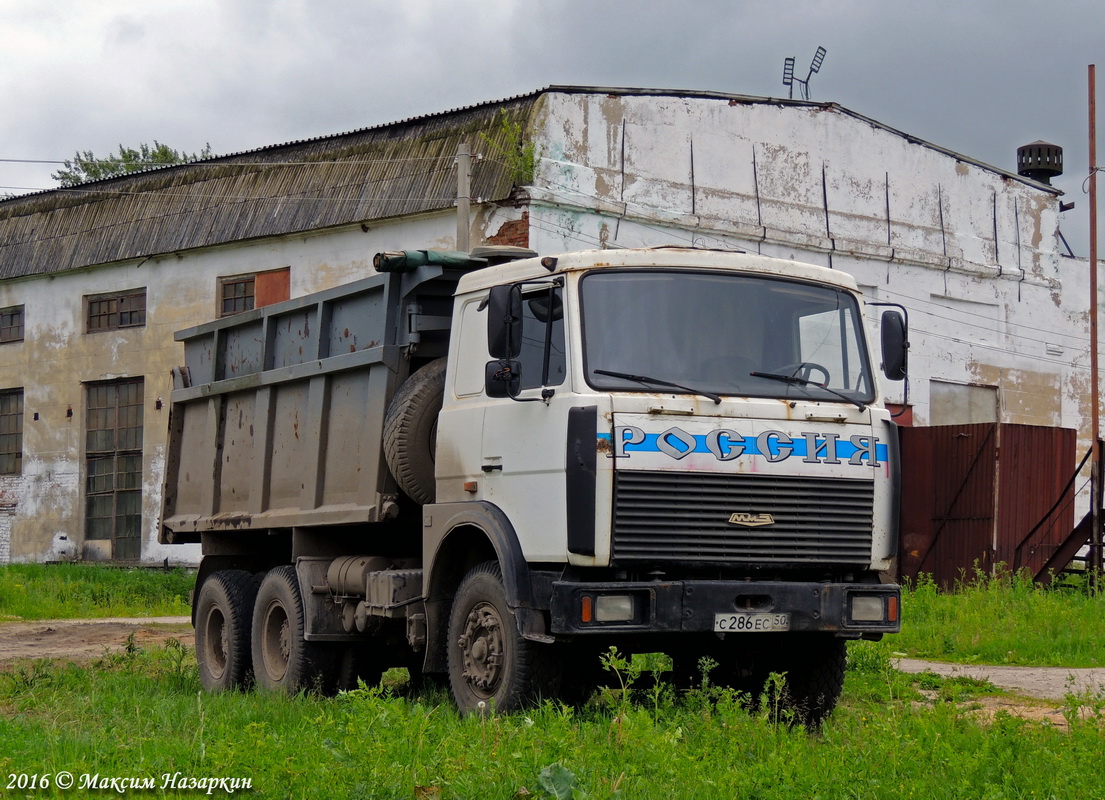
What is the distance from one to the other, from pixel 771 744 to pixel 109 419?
22.0m

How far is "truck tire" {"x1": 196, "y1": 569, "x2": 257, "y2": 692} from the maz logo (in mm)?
4964

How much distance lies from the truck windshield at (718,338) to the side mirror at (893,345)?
0.69 feet

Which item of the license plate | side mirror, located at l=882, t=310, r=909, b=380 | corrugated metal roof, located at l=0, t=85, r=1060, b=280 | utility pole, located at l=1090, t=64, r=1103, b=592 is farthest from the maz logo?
corrugated metal roof, located at l=0, t=85, r=1060, b=280

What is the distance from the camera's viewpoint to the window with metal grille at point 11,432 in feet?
90.2

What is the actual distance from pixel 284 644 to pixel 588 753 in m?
4.45

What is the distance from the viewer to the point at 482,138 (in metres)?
21.3

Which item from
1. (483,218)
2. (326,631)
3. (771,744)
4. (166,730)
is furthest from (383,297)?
(483,218)

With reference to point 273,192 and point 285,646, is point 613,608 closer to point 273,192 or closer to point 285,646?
point 285,646

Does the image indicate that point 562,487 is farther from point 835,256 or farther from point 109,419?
point 109,419

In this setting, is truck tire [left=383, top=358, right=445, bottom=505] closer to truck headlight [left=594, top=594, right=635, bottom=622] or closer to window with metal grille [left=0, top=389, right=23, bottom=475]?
truck headlight [left=594, top=594, right=635, bottom=622]

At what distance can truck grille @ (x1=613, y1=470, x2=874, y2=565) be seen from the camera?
7000mm

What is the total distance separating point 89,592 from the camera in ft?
71.9

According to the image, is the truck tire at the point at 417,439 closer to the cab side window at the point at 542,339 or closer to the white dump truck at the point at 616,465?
the white dump truck at the point at 616,465

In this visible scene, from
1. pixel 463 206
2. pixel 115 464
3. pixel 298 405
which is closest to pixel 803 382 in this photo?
pixel 298 405
